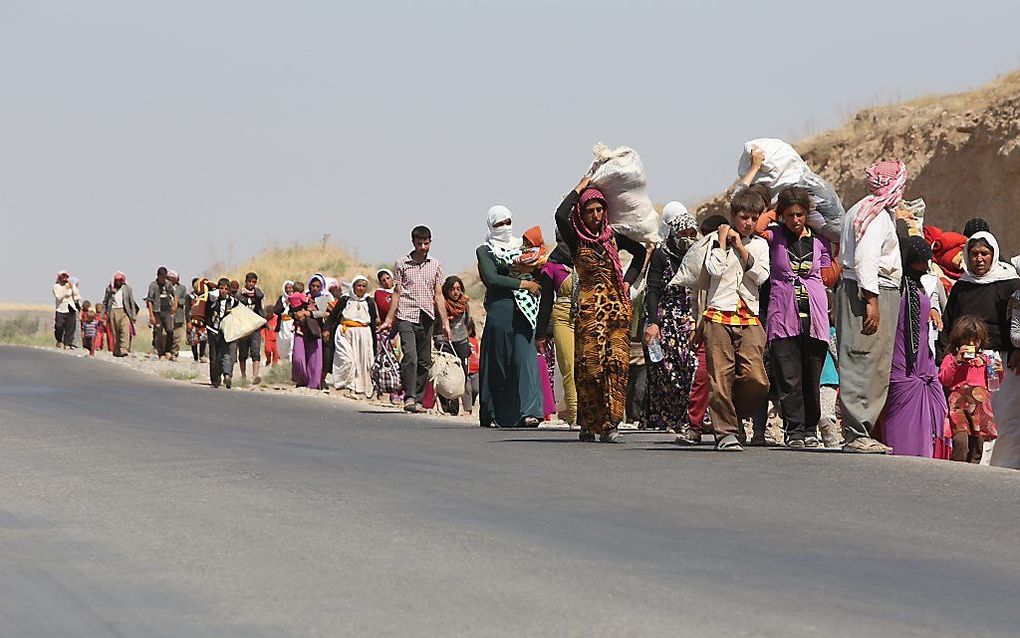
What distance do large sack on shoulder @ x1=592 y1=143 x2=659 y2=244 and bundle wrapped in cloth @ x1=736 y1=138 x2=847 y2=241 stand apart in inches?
43.2

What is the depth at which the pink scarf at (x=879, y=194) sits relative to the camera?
1323cm

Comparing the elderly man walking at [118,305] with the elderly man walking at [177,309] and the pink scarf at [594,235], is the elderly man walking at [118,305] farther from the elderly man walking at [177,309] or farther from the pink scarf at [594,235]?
the pink scarf at [594,235]

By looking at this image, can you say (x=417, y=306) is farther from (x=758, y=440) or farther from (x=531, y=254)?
(x=758, y=440)

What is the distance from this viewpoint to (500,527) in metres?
8.91

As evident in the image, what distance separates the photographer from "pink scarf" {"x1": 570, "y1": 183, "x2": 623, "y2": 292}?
14609mm

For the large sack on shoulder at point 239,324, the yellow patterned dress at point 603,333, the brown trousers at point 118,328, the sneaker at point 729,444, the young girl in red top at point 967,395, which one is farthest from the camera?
the brown trousers at point 118,328

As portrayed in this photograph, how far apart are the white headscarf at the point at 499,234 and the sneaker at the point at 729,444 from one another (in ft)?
17.8

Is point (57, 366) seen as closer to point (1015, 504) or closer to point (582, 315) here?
point (582, 315)

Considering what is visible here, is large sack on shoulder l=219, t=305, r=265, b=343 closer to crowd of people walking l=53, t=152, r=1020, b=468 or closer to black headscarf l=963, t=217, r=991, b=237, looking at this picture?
crowd of people walking l=53, t=152, r=1020, b=468

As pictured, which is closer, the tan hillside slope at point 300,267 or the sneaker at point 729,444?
the sneaker at point 729,444

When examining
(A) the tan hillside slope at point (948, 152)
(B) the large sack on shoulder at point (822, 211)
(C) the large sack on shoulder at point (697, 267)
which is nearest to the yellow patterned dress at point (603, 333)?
(C) the large sack on shoulder at point (697, 267)

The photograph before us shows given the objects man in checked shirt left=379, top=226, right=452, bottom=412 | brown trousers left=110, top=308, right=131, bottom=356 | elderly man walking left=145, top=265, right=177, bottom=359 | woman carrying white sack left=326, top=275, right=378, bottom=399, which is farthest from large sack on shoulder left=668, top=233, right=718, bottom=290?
brown trousers left=110, top=308, right=131, bottom=356

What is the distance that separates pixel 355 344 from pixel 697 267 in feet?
52.5

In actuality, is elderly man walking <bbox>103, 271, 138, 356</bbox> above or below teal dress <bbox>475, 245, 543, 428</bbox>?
above
